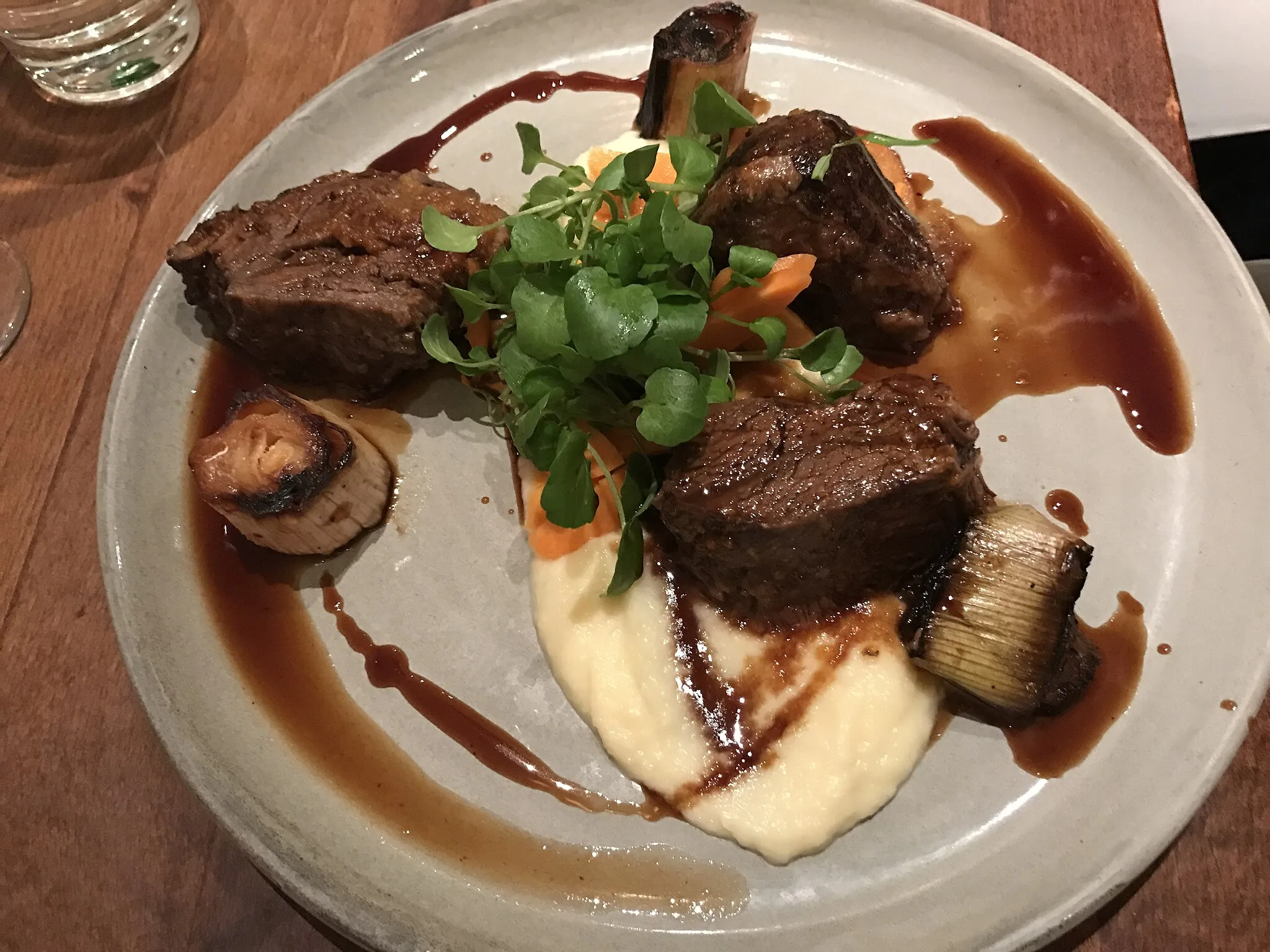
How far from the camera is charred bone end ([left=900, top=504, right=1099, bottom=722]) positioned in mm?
2129

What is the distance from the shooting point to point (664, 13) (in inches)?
135

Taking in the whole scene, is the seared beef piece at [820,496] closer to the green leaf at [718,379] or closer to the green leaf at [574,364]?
the green leaf at [718,379]

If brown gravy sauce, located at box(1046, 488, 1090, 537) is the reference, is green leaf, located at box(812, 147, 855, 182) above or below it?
above

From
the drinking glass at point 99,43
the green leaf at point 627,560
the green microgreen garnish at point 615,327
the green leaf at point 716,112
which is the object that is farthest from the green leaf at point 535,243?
the drinking glass at point 99,43

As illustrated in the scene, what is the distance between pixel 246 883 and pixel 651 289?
1933 mm

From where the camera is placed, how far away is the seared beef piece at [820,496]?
2.11 m

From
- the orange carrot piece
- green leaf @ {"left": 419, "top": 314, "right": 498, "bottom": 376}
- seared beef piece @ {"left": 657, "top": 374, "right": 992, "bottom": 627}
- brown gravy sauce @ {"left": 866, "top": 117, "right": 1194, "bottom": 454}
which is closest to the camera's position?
seared beef piece @ {"left": 657, "top": 374, "right": 992, "bottom": 627}

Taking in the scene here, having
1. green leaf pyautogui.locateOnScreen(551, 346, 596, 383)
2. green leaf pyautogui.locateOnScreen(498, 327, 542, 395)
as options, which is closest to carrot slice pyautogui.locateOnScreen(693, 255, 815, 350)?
green leaf pyautogui.locateOnScreen(551, 346, 596, 383)

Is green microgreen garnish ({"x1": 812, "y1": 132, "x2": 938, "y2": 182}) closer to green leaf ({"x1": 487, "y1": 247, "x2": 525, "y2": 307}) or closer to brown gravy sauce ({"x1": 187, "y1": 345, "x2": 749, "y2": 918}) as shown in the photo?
green leaf ({"x1": 487, "y1": 247, "x2": 525, "y2": 307})

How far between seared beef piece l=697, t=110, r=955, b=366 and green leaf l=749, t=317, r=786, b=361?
319mm

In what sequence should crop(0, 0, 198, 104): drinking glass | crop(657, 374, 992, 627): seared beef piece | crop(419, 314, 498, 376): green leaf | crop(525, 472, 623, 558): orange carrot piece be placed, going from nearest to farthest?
crop(657, 374, 992, 627): seared beef piece < crop(525, 472, 623, 558): orange carrot piece < crop(419, 314, 498, 376): green leaf < crop(0, 0, 198, 104): drinking glass

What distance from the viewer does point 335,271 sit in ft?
8.61

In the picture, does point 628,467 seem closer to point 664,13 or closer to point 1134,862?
point 1134,862

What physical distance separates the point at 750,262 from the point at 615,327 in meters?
0.50
